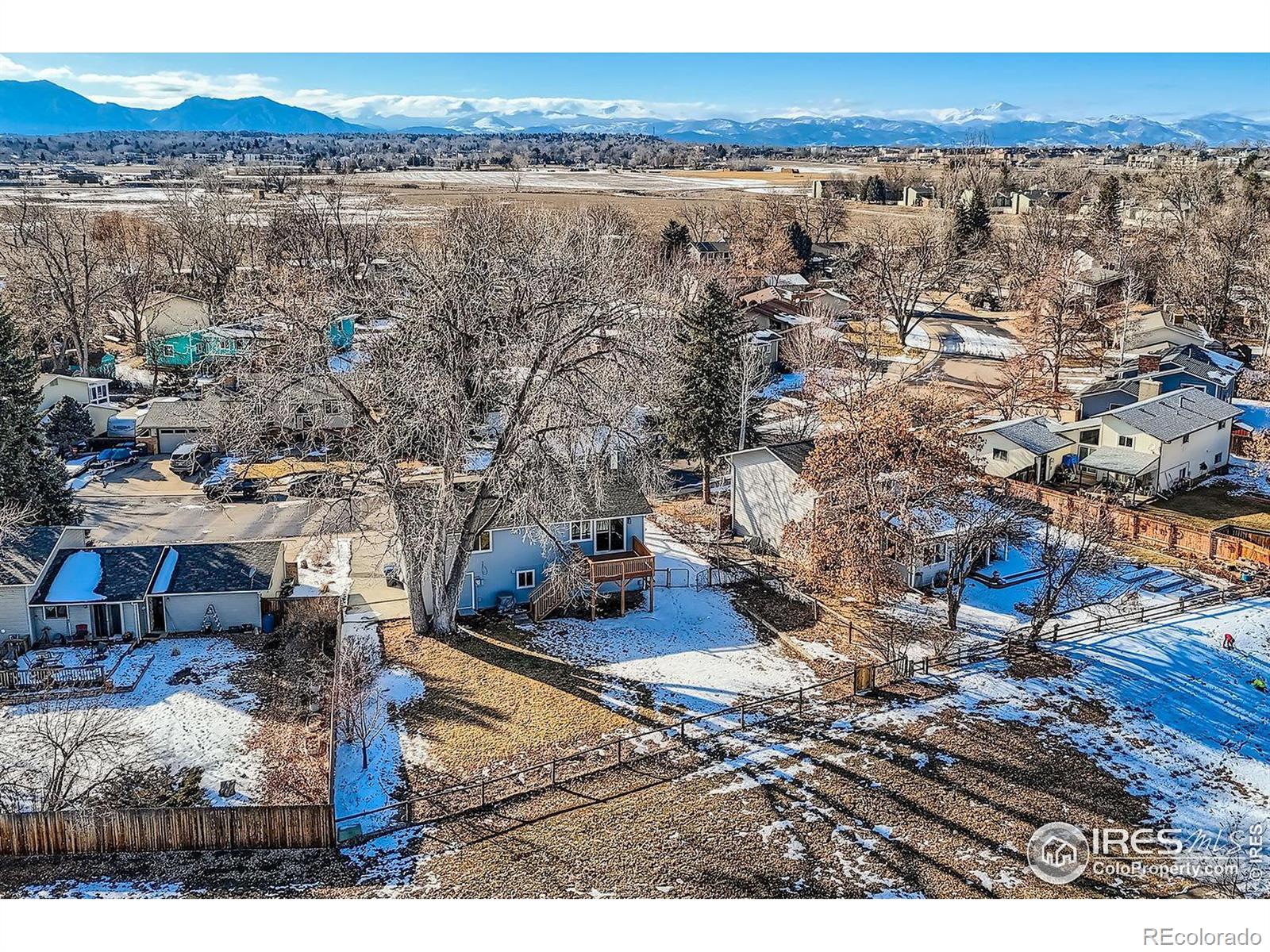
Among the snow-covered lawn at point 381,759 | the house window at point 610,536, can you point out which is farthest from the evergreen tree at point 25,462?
the house window at point 610,536

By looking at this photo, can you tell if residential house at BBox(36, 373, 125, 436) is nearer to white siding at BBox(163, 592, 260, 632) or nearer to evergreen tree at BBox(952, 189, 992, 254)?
white siding at BBox(163, 592, 260, 632)

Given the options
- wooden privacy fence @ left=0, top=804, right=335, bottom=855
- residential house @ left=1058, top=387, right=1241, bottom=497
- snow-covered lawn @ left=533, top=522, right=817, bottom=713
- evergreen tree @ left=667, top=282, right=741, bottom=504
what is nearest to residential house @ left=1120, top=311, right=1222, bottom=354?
residential house @ left=1058, top=387, right=1241, bottom=497

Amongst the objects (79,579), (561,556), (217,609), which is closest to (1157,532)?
(561,556)

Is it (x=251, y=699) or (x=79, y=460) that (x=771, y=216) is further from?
(x=251, y=699)

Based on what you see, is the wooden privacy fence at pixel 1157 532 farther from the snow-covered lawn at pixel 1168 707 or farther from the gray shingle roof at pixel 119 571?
the gray shingle roof at pixel 119 571

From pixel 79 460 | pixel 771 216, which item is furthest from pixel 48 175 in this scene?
pixel 79 460

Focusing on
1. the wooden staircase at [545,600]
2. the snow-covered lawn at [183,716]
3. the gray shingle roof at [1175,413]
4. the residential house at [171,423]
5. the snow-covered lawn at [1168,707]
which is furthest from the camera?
the residential house at [171,423]
